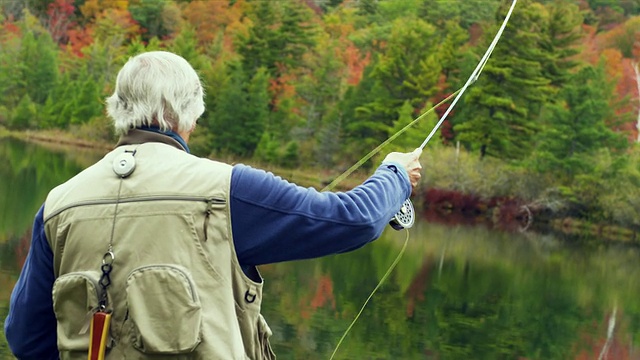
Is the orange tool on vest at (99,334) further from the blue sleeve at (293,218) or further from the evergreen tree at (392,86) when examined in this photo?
the evergreen tree at (392,86)

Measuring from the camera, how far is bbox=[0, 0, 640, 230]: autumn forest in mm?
23453

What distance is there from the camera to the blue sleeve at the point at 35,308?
60.2 inches

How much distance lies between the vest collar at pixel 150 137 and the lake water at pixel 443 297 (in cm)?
496

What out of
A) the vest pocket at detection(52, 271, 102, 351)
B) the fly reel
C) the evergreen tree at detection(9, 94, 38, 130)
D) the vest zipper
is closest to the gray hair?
the vest zipper

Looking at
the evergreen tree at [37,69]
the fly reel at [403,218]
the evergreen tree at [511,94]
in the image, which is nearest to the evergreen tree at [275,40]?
the evergreen tree at [37,69]

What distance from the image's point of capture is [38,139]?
94.5 ft

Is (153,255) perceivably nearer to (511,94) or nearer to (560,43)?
(511,94)

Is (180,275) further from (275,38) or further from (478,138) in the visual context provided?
(275,38)

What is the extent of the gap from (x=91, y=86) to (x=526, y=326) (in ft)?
66.5

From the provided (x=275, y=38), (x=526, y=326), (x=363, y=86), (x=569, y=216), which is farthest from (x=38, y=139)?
(x=526, y=326)

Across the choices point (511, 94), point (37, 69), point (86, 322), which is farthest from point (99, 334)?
point (37, 69)

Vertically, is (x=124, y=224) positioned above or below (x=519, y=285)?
above

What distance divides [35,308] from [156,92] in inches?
14.9

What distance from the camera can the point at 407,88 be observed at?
86.0ft
